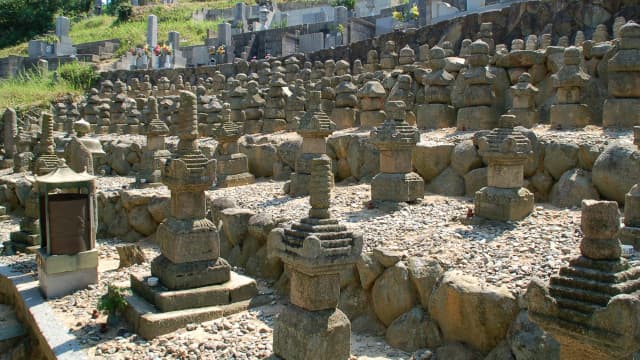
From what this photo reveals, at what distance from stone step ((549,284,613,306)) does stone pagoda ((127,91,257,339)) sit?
517 cm

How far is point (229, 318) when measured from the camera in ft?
26.7

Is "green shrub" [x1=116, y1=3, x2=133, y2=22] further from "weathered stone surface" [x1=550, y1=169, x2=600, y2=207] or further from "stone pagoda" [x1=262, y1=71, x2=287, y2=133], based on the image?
"weathered stone surface" [x1=550, y1=169, x2=600, y2=207]

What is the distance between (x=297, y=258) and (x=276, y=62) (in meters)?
24.4

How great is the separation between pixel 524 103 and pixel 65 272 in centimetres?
867

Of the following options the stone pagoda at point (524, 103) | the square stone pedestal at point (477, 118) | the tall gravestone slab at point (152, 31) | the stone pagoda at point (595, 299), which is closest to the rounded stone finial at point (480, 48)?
the stone pagoda at point (524, 103)

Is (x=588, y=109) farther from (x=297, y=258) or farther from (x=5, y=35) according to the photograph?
(x=5, y=35)

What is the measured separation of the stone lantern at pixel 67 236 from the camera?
9.36 metres

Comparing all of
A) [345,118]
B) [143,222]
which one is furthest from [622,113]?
[143,222]

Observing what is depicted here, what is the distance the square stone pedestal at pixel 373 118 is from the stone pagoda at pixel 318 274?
28.6 ft

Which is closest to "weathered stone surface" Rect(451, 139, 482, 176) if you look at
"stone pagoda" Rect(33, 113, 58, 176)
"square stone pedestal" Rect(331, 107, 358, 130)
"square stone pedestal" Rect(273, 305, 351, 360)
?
"square stone pedestal" Rect(331, 107, 358, 130)

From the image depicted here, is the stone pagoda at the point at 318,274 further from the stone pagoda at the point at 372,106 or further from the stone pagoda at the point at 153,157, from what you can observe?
the stone pagoda at the point at 153,157

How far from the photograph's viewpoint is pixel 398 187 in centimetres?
1018

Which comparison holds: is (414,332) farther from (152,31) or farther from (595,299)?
(152,31)

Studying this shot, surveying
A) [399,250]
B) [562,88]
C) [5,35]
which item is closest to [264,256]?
[399,250]
